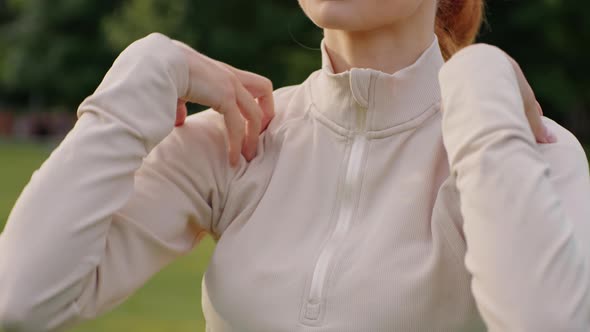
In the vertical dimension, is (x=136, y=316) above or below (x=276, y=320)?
below

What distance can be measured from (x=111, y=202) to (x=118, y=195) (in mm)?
19

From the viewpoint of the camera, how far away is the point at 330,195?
191 centimetres

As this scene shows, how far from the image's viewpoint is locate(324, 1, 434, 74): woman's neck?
1946 mm

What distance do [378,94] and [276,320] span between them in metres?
0.42

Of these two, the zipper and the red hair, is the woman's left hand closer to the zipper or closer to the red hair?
the zipper

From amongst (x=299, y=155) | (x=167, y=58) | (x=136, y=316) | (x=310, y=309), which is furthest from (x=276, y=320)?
(x=136, y=316)

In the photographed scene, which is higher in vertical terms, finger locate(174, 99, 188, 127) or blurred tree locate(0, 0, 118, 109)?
finger locate(174, 99, 188, 127)

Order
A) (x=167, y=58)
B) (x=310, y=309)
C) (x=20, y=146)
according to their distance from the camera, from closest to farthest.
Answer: (x=310, y=309)
(x=167, y=58)
(x=20, y=146)

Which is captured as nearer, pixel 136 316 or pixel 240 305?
pixel 240 305

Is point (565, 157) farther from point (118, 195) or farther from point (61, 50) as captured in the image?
point (61, 50)

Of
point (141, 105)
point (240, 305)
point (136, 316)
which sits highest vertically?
point (141, 105)

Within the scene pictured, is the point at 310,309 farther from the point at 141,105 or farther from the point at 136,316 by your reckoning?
the point at 136,316

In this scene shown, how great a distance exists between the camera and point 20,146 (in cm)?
2734

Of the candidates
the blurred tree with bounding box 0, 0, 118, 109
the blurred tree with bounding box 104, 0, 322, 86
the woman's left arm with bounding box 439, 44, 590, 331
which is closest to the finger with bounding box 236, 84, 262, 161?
the woman's left arm with bounding box 439, 44, 590, 331
